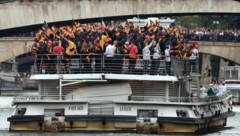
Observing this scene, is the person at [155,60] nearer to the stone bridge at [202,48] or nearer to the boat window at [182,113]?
the boat window at [182,113]

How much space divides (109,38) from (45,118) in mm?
4042

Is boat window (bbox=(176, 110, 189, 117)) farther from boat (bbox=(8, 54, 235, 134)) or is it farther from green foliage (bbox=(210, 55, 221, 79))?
green foliage (bbox=(210, 55, 221, 79))

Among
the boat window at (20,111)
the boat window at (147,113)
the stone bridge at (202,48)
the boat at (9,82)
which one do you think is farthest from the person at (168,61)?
the boat at (9,82)

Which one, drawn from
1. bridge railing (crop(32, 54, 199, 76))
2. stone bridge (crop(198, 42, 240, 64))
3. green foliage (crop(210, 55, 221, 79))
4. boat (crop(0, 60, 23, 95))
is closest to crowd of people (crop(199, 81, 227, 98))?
bridge railing (crop(32, 54, 199, 76))

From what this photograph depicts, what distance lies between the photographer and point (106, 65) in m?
51.3

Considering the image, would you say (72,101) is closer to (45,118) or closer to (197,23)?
(45,118)

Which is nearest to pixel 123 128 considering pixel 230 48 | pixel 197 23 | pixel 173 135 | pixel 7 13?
pixel 173 135

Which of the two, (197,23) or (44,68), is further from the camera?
(197,23)

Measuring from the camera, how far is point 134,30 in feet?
171

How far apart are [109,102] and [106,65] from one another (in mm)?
1495

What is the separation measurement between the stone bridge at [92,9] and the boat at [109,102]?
103ft

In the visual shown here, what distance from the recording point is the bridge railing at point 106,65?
168 ft

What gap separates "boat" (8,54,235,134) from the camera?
165ft

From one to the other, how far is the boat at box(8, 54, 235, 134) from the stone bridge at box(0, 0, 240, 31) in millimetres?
31292
